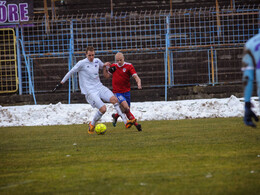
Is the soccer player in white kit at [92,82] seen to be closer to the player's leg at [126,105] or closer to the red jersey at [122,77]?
the player's leg at [126,105]

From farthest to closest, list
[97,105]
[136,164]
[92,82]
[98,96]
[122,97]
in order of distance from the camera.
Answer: [122,97], [92,82], [98,96], [97,105], [136,164]

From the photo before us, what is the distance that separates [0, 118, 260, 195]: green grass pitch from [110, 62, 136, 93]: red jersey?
2433mm

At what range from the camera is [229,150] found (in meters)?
6.86

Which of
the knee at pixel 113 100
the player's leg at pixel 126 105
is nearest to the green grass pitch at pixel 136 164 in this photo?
the player's leg at pixel 126 105

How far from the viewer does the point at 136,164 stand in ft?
19.4

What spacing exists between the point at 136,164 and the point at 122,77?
Result: 5823 millimetres

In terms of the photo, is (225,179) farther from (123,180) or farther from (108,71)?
(108,71)

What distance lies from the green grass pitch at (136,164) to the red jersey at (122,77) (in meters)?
2.43

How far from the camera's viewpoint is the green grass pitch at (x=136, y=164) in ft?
14.9

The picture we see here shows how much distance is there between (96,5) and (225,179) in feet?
58.4

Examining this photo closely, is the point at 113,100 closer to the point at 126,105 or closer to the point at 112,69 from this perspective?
the point at 126,105

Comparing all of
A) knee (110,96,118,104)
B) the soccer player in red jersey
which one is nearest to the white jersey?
the soccer player in red jersey

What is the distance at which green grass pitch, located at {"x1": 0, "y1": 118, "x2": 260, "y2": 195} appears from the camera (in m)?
4.55

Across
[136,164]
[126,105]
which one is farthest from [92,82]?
[136,164]
